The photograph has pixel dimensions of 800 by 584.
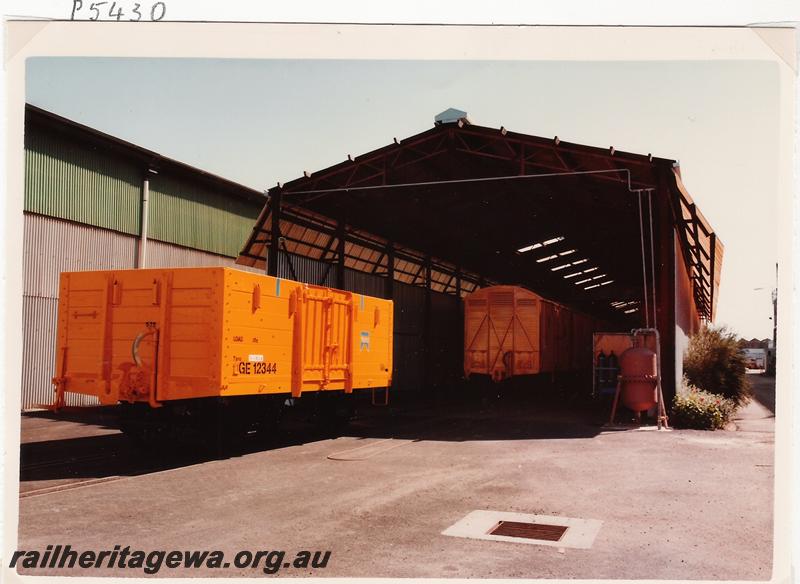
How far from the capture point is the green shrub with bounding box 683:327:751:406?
22.4 metres

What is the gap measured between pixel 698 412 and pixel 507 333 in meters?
7.97

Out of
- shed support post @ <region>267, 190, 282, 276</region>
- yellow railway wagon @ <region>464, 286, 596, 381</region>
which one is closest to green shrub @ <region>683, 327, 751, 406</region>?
yellow railway wagon @ <region>464, 286, 596, 381</region>

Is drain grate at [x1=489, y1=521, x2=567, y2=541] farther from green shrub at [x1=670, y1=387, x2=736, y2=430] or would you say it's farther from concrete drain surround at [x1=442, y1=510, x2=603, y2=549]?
green shrub at [x1=670, y1=387, x2=736, y2=430]

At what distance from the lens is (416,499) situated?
29.9 ft

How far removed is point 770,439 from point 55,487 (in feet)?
47.9

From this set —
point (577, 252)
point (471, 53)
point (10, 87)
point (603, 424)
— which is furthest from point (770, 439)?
point (577, 252)

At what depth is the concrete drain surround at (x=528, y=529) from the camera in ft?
23.4

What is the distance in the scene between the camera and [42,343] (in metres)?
18.7

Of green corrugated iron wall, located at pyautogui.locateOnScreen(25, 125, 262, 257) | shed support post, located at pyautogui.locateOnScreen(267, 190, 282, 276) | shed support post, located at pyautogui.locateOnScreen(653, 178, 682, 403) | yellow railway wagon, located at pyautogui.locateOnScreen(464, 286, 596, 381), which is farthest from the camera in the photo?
yellow railway wagon, located at pyautogui.locateOnScreen(464, 286, 596, 381)

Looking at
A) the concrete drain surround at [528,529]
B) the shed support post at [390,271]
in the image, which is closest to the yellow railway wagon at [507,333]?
the shed support post at [390,271]

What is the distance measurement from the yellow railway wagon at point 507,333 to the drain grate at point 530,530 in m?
16.4

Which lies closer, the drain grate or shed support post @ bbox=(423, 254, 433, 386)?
the drain grate

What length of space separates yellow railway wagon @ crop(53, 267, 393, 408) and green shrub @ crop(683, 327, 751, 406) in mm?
15425

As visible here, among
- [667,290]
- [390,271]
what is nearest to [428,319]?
[390,271]
